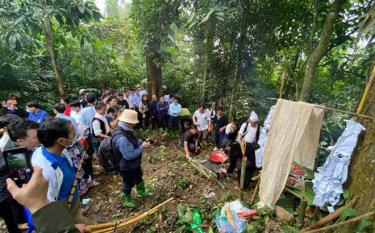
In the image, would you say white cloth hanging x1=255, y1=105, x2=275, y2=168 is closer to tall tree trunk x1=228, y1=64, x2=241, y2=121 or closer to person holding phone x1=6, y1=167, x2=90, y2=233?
person holding phone x1=6, y1=167, x2=90, y2=233

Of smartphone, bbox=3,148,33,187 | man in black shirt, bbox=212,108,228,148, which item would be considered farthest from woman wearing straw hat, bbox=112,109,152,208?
man in black shirt, bbox=212,108,228,148

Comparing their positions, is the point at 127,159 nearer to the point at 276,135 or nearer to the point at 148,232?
the point at 148,232

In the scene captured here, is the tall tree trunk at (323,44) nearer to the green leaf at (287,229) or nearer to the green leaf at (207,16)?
the green leaf at (207,16)

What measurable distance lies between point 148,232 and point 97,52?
11414 mm

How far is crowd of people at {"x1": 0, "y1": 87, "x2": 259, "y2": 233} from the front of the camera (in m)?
2.23

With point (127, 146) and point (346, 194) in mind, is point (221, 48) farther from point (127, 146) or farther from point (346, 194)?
point (346, 194)

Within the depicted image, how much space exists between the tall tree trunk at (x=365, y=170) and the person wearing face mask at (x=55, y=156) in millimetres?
3097

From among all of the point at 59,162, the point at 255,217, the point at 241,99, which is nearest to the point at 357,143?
the point at 255,217

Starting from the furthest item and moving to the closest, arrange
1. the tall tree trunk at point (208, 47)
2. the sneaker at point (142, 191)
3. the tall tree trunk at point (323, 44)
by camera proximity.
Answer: the tall tree trunk at point (208, 47) < the tall tree trunk at point (323, 44) < the sneaker at point (142, 191)

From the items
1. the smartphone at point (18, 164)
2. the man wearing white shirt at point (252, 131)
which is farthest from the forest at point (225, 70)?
the smartphone at point (18, 164)

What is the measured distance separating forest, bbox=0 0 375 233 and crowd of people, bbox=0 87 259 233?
703 mm

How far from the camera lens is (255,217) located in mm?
4020

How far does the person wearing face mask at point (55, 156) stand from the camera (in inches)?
87.3

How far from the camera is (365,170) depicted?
113 inches
